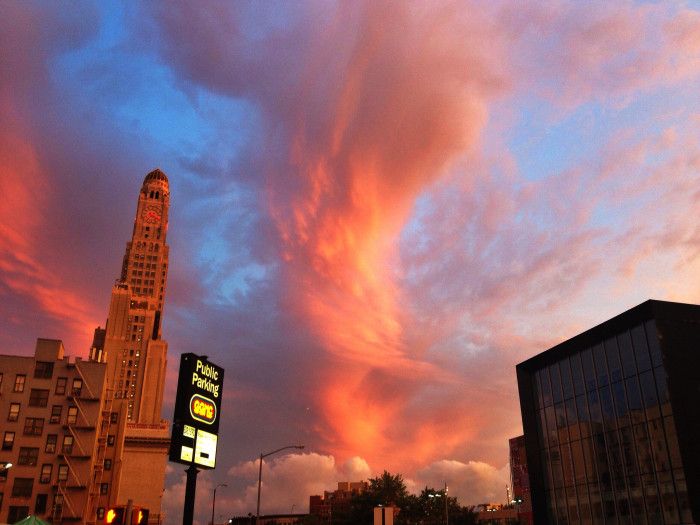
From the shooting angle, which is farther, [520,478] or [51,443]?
[520,478]

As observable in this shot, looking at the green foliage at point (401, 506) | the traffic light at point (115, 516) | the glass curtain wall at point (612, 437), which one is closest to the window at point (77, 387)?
the green foliage at point (401, 506)

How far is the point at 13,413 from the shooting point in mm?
88000

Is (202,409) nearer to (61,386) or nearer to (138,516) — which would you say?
(138,516)

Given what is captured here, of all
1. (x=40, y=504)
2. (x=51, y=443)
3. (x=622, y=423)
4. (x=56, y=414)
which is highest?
(x=56, y=414)

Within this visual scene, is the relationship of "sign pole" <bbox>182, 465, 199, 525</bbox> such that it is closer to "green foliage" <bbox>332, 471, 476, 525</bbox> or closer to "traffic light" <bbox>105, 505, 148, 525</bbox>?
"traffic light" <bbox>105, 505, 148, 525</bbox>

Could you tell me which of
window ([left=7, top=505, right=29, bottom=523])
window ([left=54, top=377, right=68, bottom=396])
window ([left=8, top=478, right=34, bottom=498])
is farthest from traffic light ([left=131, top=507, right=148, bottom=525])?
window ([left=54, top=377, right=68, bottom=396])

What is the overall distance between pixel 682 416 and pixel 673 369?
2.78m

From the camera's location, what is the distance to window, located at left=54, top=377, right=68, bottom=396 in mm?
91562

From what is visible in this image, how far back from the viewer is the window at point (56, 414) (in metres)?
89.8

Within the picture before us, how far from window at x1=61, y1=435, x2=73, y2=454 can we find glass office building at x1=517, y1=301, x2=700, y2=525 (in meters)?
67.3

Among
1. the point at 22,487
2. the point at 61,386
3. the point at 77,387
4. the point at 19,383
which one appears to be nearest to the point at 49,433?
the point at 61,386

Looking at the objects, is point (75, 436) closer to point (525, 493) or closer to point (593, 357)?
point (593, 357)

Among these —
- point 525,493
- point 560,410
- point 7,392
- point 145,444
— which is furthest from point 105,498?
point 525,493

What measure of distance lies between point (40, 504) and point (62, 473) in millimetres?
4595
